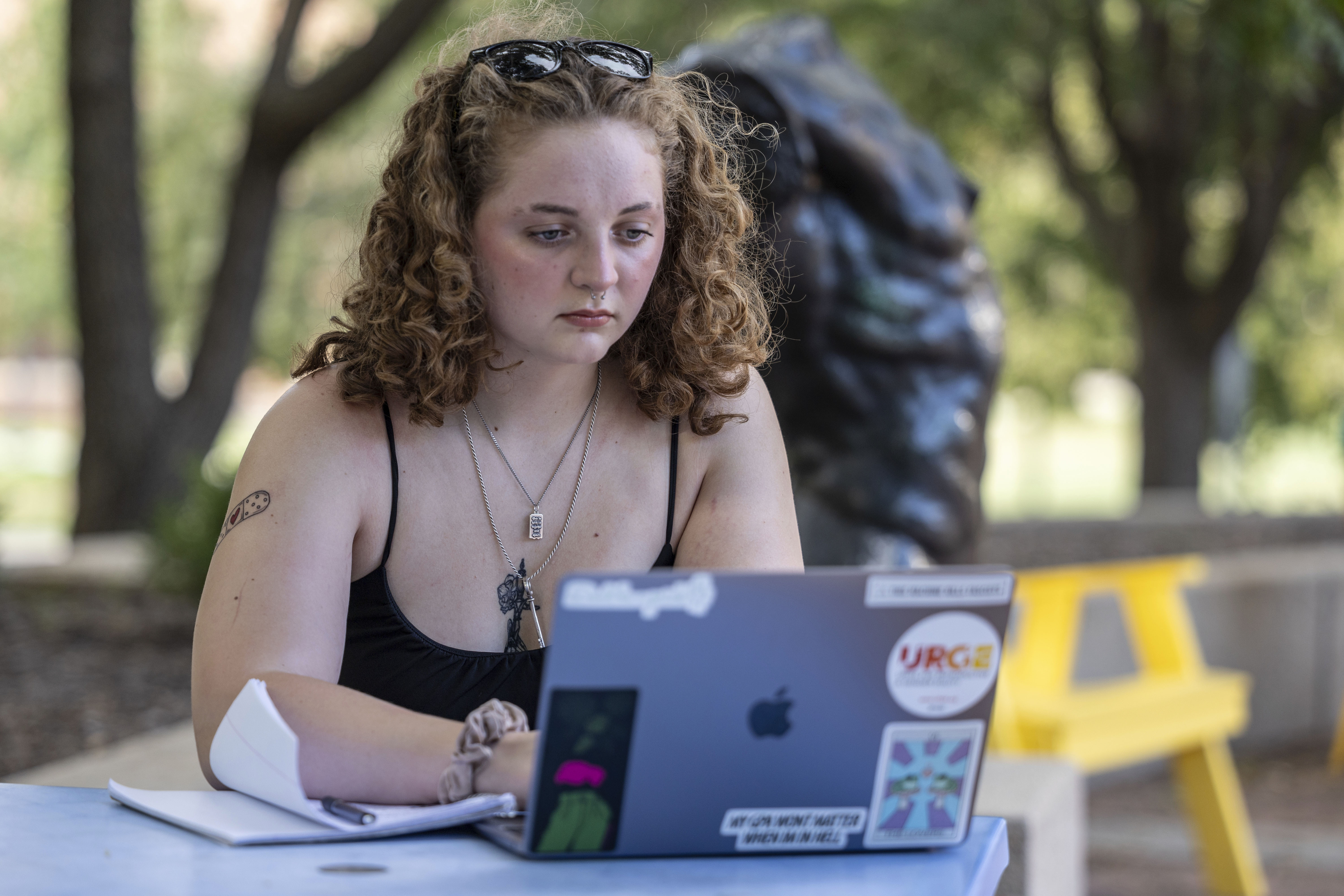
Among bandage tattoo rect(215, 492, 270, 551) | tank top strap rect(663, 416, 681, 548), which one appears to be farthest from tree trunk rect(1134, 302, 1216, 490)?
bandage tattoo rect(215, 492, 270, 551)

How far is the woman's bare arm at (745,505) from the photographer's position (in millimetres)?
1911

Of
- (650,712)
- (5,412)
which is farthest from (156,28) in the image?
(5,412)

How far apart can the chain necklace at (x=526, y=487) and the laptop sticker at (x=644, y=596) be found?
742mm

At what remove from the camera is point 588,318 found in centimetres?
176

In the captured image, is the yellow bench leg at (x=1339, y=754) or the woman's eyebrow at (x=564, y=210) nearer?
the woman's eyebrow at (x=564, y=210)

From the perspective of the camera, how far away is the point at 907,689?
124 centimetres

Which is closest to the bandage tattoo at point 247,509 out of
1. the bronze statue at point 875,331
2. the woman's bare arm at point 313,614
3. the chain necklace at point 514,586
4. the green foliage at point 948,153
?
the woman's bare arm at point 313,614

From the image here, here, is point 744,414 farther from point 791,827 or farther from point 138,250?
point 138,250

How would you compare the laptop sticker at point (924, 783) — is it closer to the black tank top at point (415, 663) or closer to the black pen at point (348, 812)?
the black pen at point (348, 812)

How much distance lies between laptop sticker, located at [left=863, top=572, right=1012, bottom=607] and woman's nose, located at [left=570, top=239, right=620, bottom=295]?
651 mm

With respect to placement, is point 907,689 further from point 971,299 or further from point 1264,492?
point 1264,492

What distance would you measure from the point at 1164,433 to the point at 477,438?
9.88m

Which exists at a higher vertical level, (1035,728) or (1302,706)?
(1035,728)

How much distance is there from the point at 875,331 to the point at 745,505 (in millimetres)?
1247
